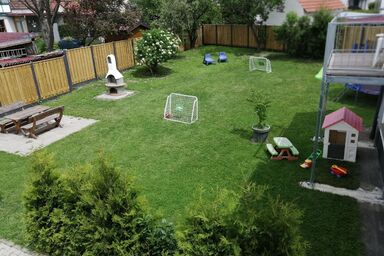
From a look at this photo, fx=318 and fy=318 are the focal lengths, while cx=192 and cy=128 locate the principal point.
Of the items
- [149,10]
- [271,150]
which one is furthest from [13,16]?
[271,150]

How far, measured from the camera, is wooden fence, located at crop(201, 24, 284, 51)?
2200 cm

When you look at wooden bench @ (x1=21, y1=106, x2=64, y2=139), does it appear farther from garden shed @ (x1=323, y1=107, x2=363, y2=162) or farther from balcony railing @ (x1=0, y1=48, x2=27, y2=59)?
balcony railing @ (x1=0, y1=48, x2=27, y2=59)

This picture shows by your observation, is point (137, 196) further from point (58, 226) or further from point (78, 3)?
point (78, 3)

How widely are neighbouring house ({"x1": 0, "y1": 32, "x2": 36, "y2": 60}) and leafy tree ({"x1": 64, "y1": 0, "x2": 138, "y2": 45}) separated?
4.71 m

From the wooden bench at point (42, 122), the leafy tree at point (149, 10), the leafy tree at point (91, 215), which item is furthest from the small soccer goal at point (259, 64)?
the leafy tree at point (91, 215)

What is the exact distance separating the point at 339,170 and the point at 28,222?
6200 mm

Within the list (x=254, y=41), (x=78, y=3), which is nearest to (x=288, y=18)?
(x=254, y=41)

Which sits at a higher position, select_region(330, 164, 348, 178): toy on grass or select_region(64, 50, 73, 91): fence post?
select_region(64, 50, 73, 91): fence post

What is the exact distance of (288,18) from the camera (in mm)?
19078

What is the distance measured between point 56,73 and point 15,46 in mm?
9907

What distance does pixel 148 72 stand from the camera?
1788cm

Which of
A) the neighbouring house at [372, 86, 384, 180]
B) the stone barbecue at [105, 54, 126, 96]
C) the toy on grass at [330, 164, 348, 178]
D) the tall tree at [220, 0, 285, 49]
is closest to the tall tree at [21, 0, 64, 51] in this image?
the stone barbecue at [105, 54, 126, 96]

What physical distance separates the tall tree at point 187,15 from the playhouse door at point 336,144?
1537 cm

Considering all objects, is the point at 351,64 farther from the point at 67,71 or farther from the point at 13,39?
the point at 13,39
